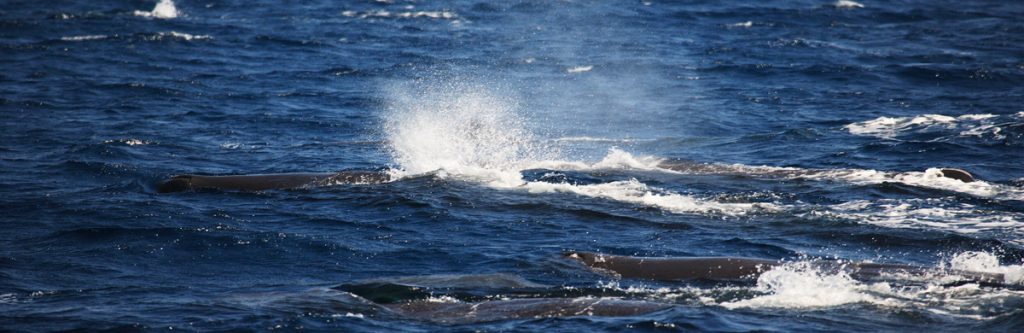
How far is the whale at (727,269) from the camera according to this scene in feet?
48.2

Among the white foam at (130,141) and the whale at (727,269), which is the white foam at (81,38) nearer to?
the white foam at (130,141)

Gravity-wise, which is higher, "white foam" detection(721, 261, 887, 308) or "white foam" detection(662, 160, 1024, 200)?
"white foam" detection(721, 261, 887, 308)

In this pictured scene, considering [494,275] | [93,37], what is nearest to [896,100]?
[494,275]

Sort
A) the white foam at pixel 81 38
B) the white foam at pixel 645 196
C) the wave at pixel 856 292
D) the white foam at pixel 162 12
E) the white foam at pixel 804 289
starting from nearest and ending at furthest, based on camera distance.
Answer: the wave at pixel 856 292 → the white foam at pixel 804 289 → the white foam at pixel 645 196 → the white foam at pixel 81 38 → the white foam at pixel 162 12

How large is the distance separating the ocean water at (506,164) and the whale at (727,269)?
0.28 metres

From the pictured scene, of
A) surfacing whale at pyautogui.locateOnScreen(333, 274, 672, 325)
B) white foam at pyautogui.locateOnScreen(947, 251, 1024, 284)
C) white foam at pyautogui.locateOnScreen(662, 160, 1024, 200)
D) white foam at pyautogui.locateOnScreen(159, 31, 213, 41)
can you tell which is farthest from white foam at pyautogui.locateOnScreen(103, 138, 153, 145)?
white foam at pyautogui.locateOnScreen(159, 31, 213, 41)

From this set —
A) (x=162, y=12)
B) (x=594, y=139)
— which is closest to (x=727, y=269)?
A: (x=594, y=139)

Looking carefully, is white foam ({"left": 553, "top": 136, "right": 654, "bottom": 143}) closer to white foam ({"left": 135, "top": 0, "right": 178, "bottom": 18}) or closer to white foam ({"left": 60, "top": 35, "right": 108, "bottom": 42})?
white foam ({"left": 60, "top": 35, "right": 108, "bottom": 42})

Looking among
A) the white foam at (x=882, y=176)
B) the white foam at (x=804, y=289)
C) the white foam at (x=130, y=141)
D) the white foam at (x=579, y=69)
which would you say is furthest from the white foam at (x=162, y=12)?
the white foam at (x=804, y=289)

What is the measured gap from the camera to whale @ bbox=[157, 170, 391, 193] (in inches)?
A: 825

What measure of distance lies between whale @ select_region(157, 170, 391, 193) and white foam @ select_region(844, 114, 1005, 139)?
11.8 m

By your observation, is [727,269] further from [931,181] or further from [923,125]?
[923,125]

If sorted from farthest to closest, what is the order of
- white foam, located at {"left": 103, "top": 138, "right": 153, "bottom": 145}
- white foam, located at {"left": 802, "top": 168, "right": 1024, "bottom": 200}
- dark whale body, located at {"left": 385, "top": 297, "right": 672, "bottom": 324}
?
white foam, located at {"left": 103, "top": 138, "right": 153, "bottom": 145}
white foam, located at {"left": 802, "top": 168, "right": 1024, "bottom": 200}
dark whale body, located at {"left": 385, "top": 297, "right": 672, "bottom": 324}

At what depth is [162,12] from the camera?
49.5 m
